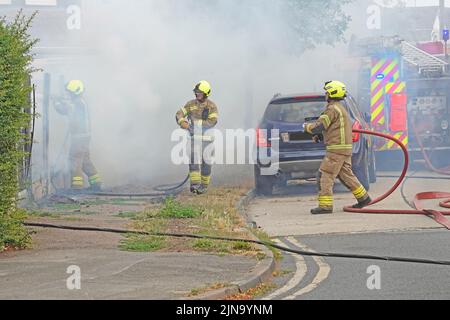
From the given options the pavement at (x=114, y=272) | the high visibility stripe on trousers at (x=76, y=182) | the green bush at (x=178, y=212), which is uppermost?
the high visibility stripe on trousers at (x=76, y=182)

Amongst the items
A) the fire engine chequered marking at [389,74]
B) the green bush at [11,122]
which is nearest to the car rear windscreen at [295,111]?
the fire engine chequered marking at [389,74]

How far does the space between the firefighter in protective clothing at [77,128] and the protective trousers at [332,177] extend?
4118 millimetres

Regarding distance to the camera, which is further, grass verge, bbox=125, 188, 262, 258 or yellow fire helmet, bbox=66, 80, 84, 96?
yellow fire helmet, bbox=66, 80, 84, 96

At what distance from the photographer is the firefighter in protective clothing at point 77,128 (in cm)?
1480

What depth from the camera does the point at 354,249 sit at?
379 inches

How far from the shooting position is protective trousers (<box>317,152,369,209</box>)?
1252cm

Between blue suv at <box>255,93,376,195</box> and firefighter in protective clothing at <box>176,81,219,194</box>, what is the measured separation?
83 cm

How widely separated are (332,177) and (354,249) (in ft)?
9.79

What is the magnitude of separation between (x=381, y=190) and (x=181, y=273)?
785 centimetres

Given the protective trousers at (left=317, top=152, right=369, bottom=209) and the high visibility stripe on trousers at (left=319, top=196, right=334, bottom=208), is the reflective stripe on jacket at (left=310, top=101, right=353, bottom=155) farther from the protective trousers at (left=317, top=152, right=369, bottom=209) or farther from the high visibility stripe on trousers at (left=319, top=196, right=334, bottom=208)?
the high visibility stripe on trousers at (left=319, top=196, right=334, bottom=208)

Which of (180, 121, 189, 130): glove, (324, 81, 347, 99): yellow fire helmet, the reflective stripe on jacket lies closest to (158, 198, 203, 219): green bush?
the reflective stripe on jacket

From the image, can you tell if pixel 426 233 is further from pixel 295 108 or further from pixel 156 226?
pixel 295 108

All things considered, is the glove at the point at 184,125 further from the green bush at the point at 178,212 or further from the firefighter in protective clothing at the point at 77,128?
→ the green bush at the point at 178,212

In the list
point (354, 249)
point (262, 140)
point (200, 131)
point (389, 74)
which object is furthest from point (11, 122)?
point (389, 74)
